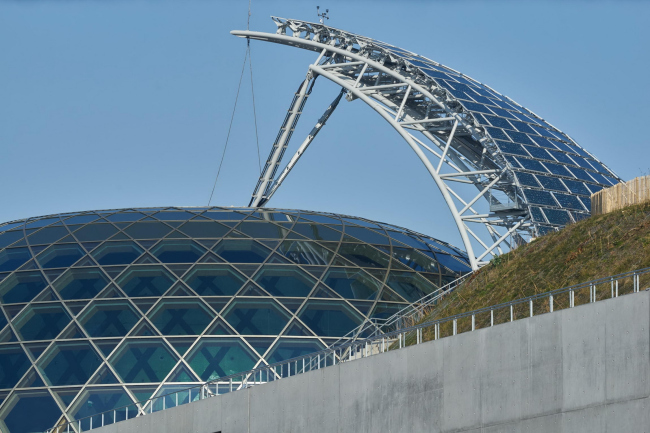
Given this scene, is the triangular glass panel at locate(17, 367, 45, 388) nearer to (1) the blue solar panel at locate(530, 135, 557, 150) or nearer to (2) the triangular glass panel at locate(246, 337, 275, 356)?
(2) the triangular glass panel at locate(246, 337, 275, 356)

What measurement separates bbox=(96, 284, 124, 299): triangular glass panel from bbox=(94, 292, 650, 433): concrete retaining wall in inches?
720

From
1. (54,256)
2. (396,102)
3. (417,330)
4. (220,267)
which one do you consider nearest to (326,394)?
(417,330)

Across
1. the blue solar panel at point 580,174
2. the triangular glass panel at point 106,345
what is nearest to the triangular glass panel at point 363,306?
the triangular glass panel at point 106,345

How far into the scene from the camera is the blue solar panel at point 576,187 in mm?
51812

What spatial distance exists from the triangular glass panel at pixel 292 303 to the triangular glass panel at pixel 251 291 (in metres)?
0.97

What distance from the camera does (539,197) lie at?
50188 mm

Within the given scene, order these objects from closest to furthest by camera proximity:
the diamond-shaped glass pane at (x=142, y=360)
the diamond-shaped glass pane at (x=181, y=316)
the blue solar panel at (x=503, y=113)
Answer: the diamond-shaped glass pane at (x=142, y=360) < the diamond-shaped glass pane at (x=181, y=316) < the blue solar panel at (x=503, y=113)

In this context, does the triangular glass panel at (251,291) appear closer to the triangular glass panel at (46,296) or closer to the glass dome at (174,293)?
the glass dome at (174,293)

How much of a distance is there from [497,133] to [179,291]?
17.3 meters

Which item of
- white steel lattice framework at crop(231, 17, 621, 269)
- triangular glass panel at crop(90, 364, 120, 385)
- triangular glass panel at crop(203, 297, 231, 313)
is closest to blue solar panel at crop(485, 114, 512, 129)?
white steel lattice framework at crop(231, 17, 621, 269)

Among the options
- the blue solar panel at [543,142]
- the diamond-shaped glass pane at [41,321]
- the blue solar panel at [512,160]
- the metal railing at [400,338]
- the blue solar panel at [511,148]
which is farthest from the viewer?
the blue solar panel at [543,142]

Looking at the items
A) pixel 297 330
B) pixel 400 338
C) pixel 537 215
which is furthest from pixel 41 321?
pixel 400 338

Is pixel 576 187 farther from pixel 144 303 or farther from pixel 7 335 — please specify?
pixel 7 335

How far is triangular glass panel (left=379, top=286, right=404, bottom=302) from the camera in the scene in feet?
165
